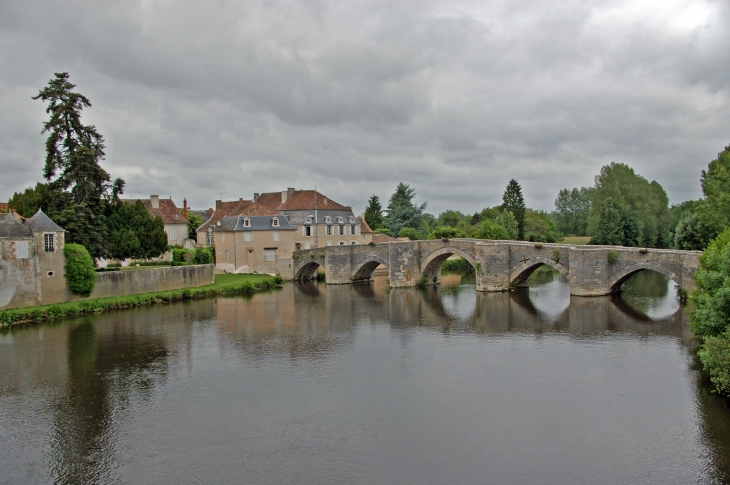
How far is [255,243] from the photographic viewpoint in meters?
43.8

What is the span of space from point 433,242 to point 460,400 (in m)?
23.8

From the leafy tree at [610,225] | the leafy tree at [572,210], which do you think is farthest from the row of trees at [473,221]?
the leafy tree at [572,210]

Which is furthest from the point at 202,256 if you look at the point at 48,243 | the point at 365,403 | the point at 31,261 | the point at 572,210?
the point at 572,210

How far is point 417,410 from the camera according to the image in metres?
15.0

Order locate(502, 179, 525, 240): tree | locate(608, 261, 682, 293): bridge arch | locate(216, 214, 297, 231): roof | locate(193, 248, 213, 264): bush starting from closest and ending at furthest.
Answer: locate(608, 261, 682, 293): bridge arch
locate(193, 248, 213, 264): bush
locate(216, 214, 297, 231): roof
locate(502, 179, 525, 240): tree

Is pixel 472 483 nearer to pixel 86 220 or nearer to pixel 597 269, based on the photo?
pixel 597 269

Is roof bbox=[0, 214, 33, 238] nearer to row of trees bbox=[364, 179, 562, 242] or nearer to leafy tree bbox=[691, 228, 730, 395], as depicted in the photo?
leafy tree bbox=[691, 228, 730, 395]

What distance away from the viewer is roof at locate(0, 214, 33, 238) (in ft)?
87.8

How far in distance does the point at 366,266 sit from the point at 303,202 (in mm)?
8660

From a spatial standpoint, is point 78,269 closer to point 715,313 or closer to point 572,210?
point 715,313

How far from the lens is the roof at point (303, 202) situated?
1902 inches

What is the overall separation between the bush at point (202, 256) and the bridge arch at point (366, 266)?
32.7 ft

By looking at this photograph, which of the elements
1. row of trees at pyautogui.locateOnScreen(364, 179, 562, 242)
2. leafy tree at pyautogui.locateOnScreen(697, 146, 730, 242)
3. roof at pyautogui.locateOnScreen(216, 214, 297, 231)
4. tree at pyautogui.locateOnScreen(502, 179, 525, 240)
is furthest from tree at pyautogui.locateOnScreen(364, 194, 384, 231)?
leafy tree at pyautogui.locateOnScreen(697, 146, 730, 242)

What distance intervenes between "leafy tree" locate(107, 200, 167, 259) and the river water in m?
10.1
